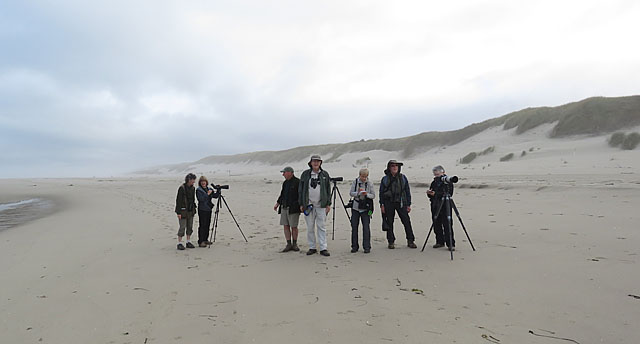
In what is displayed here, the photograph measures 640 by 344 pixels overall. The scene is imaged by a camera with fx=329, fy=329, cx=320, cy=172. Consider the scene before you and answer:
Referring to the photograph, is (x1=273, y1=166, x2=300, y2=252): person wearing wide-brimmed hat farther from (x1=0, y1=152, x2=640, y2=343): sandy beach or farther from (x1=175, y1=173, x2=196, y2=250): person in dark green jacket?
(x1=175, y1=173, x2=196, y2=250): person in dark green jacket

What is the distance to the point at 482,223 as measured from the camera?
8.06m

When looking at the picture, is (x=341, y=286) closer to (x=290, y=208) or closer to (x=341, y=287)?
(x=341, y=287)

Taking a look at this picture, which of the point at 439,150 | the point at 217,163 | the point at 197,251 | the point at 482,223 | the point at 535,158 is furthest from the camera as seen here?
the point at 217,163

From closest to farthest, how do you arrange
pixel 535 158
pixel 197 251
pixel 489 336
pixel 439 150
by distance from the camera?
1. pixel 489 336
2. pixel 197 251
3. pixel 535 158
4. pixel 439 150

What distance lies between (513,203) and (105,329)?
10.5 metres

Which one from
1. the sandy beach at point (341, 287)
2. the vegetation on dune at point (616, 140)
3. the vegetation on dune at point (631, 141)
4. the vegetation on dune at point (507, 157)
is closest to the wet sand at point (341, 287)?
the sandy beach at point (341, 287)

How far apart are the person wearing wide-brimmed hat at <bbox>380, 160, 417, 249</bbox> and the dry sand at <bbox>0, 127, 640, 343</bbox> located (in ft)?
1.37

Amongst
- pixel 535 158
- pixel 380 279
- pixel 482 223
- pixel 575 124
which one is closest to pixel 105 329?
pixel 380 279

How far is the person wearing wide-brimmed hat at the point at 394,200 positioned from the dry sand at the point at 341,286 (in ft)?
1.37

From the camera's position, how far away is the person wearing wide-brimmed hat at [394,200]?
259 inches

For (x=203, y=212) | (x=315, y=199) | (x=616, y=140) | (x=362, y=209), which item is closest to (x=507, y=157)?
(x=616, y=140)

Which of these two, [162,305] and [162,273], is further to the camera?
[162,273]

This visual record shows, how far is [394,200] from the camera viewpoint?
21.7 feet

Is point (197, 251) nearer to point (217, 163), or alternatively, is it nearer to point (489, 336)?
point (489, 336)
